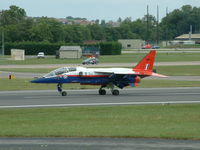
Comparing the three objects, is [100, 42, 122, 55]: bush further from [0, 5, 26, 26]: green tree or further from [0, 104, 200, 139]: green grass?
[0, 104, 200, 139]: green grass

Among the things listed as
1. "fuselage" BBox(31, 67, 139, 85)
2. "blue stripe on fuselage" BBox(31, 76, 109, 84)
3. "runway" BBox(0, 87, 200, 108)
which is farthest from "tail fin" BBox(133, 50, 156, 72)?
"blue stripe on fuselage" BBox(31, 76, 109, 84)

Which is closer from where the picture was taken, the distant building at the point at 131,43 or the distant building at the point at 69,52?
the distant building at the point at 69,52

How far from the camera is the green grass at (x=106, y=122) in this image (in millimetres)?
18600

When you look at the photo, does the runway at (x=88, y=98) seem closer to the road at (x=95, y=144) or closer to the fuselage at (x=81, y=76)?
the fuselage at (x=81, y=76)

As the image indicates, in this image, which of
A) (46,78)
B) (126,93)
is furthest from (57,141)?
(126,93)

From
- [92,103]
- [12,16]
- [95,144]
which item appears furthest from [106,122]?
[12,16]

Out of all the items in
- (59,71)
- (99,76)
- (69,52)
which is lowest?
(99,76)

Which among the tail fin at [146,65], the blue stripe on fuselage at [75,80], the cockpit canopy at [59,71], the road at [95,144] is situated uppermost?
the tail fin at [146,65]

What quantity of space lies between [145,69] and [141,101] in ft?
19.2

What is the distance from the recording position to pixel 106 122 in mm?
21641

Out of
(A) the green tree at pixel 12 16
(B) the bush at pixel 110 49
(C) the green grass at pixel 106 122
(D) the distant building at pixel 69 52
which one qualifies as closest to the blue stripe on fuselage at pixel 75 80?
(C) the green grass at pixel 106 122

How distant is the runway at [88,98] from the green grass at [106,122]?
2.68 metres

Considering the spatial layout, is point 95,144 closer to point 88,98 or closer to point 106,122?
point 106,122

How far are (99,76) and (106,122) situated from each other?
1441 cm
